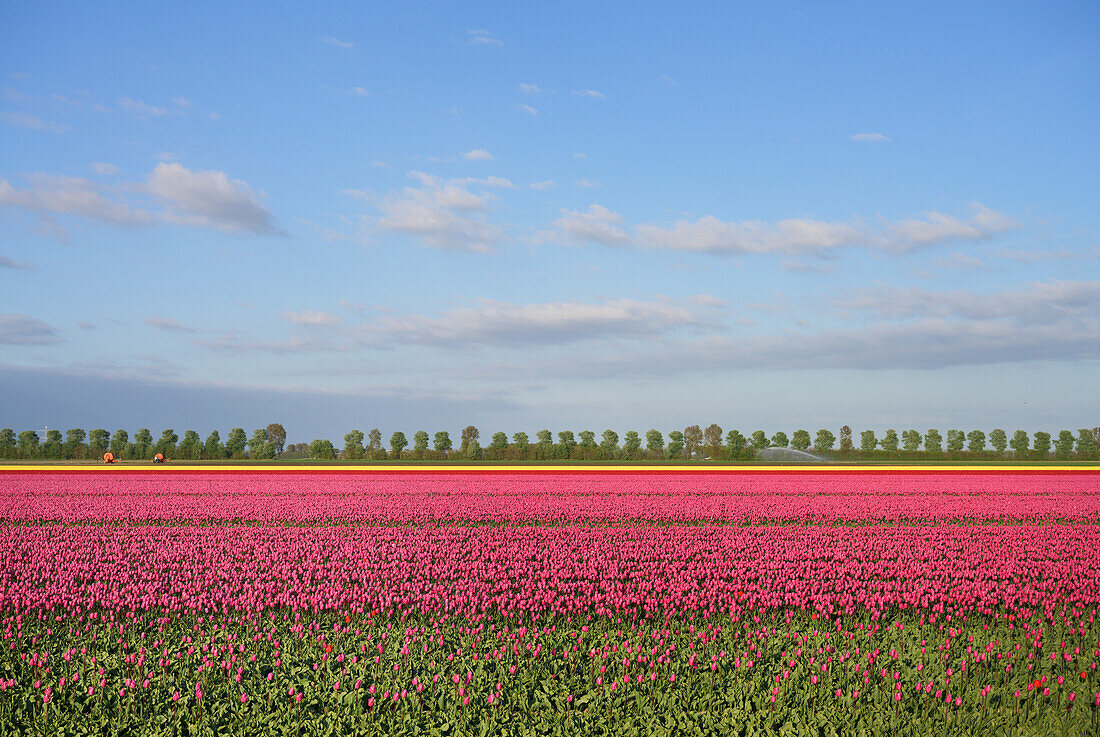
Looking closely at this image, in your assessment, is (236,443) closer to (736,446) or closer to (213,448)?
(213,448)

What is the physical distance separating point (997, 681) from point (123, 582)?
11704mm

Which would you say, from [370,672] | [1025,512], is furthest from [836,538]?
[370,672]

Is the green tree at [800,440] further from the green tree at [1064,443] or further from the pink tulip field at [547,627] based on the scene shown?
the pink tulip field at [547,627]

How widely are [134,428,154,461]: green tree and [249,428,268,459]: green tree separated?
14108mm

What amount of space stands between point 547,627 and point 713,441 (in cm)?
9799

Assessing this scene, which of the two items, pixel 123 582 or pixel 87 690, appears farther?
pixel 123 582

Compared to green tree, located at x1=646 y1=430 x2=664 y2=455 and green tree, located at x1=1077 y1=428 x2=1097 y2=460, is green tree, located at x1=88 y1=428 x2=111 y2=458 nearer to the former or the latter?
green tree, located at x1=646 y1=430 x2=664 y2=455

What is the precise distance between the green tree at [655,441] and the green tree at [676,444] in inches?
77.1

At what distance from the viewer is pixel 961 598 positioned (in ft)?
32.6

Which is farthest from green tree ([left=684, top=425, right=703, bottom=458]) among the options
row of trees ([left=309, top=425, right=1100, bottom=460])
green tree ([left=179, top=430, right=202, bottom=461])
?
green tree ([left=179, top=430, right=202, bottom=461])

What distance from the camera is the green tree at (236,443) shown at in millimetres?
104575

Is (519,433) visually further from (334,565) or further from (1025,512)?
(334,565)

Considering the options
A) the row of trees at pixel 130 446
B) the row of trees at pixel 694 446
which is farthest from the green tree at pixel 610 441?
the row of trees at pixel 130 446

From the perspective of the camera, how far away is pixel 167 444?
329 feet
